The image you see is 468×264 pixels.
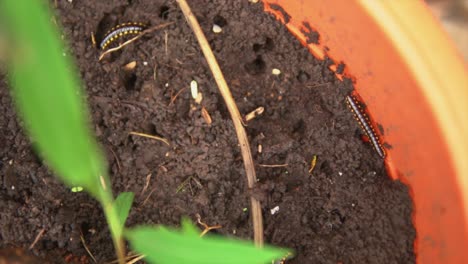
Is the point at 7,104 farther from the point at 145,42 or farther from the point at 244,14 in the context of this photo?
the point at 244,14

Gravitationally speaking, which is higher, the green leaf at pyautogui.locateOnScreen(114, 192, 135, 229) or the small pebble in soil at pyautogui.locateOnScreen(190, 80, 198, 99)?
the small pebble in soil at pyautogui.locateOnScreen(190, 80, 198, 99)

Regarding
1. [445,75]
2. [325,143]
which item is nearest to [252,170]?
[325,143]

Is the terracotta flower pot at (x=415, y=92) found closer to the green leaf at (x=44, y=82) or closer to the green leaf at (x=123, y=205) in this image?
the green leaf at (x=123, y=205)

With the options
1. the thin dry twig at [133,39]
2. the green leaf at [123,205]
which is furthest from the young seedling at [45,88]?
the thin dry twig at [133,39]

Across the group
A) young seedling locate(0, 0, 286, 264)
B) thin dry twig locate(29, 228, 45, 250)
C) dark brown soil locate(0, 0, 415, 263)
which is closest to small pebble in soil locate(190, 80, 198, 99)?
dark brown soil locate(0, 0, 415, 263)

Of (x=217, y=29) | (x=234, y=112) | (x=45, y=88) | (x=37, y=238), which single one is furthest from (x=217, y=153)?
(x=45, y=88)

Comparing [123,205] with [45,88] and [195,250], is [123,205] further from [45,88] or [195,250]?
[45,88]

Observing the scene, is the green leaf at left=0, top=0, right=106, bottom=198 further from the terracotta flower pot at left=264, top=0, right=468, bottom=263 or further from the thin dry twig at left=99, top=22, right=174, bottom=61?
the thin dry twig at left=99, top=22, right=174, bottom=61
